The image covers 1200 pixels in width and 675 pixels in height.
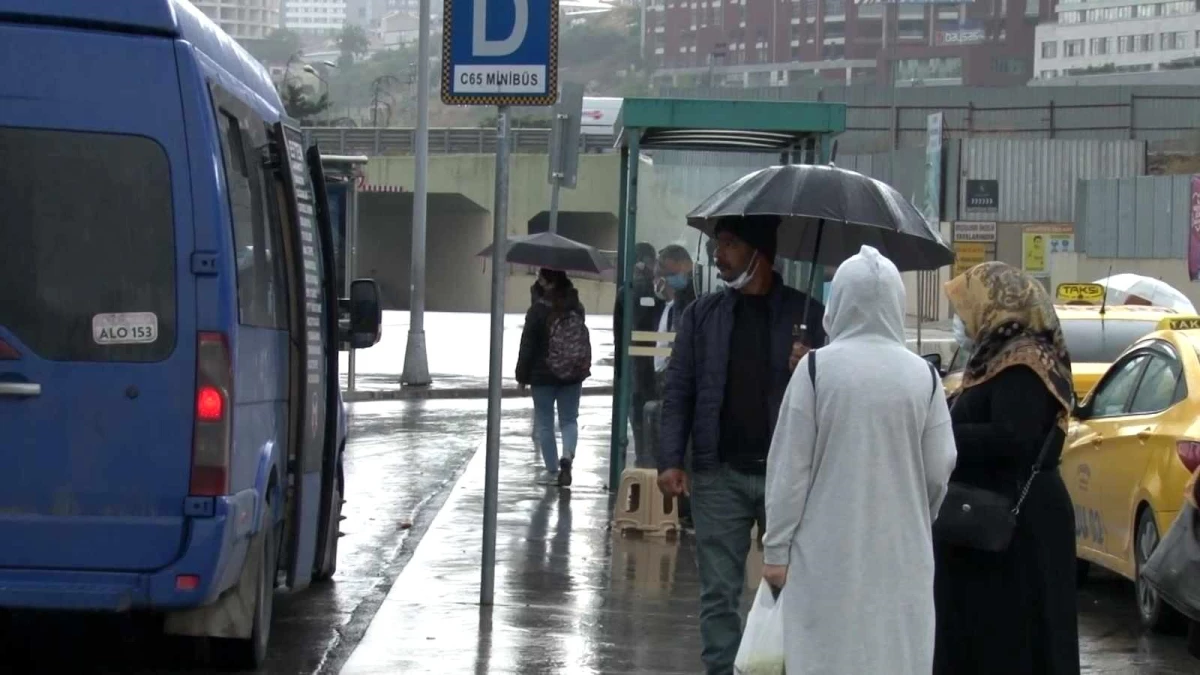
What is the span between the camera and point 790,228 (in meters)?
8.88

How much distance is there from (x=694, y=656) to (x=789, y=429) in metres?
3.33

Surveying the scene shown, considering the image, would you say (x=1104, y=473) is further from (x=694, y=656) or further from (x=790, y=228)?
(x=694, y=656)

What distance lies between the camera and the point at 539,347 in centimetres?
1401

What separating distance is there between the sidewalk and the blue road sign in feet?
7.92

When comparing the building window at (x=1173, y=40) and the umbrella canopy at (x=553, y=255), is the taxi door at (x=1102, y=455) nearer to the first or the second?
the umbrella canopy at (x=553, y=255)

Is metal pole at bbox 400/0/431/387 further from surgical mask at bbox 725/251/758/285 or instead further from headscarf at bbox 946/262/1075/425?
Answer: headscarf at bbox 946/262/1075/425

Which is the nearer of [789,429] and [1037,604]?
[789,429]

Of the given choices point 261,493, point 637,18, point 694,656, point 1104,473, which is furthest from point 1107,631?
point 637,18

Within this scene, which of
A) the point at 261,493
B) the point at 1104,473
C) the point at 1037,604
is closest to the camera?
the point at 1037,604

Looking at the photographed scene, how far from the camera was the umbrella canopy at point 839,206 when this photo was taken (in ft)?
23.5

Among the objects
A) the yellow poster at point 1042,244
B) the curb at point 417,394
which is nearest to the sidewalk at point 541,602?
the curb at point 417,394

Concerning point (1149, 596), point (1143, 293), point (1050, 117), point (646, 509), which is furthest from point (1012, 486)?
point (1050, 117)

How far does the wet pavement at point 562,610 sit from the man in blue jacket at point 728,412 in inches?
49.0

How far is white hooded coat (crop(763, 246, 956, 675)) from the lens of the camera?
4.67 meters
